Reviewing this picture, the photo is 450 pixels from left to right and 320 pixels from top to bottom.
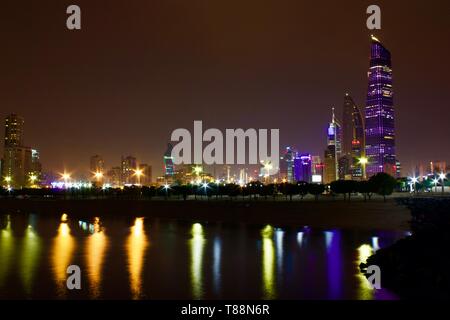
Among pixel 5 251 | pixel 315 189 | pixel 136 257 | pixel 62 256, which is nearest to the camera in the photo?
pixel 136 257

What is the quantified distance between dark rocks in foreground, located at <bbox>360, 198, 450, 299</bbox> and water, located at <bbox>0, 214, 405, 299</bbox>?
3.34 ft

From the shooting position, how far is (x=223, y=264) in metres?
24.4

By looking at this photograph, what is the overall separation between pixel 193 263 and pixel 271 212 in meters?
25.2

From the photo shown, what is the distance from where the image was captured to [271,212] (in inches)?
1940

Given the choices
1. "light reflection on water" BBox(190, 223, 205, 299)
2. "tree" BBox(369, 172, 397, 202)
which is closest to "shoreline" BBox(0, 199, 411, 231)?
"tree" BBox(369, 172, 397, 202)

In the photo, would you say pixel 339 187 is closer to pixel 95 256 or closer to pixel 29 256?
pixel 95 256

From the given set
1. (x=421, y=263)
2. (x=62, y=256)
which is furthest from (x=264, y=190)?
(x=421, y=263)

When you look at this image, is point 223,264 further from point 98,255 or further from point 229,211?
point 229,211

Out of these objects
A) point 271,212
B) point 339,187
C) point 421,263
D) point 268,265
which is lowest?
point 268,265

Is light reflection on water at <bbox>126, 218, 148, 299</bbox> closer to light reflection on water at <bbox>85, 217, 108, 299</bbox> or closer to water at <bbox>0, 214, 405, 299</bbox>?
water at <bbox>0, 214, 405, 299</bbox>

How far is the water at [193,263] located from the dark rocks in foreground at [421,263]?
102 cm

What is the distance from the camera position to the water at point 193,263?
1802cm
